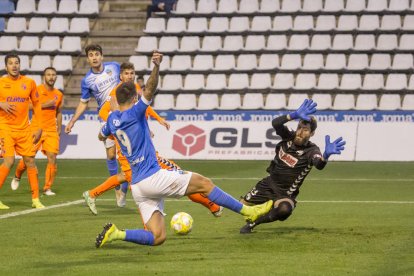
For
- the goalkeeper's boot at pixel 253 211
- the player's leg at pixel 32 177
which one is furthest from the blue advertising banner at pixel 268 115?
the goalkeeper's boot at pixel 253 211

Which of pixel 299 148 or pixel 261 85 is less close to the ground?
pixel 299 148

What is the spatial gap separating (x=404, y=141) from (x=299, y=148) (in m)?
12.8

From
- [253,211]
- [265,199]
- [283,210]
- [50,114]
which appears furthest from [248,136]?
[253,211]

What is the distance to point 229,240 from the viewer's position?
32.5 ft

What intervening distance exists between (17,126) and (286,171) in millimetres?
4797

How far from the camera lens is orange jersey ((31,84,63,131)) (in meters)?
17.0

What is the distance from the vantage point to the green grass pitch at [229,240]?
26.2 feet

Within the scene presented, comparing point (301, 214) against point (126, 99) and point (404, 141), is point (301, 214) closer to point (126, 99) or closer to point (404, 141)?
point (126, 99)

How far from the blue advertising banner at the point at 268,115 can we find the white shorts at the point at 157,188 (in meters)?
14.7

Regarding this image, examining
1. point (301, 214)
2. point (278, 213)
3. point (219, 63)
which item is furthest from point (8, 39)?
point (278, 213)

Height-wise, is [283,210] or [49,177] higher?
[283,210]

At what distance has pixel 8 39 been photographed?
1168 inches

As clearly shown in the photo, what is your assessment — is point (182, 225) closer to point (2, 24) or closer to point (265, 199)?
point (265, 199)

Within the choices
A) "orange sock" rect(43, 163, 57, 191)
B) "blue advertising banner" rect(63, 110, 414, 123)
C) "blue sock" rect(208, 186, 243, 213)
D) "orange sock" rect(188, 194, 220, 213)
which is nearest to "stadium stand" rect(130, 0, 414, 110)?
"blue advertising banner" rect(63, 110, 414, 123)
